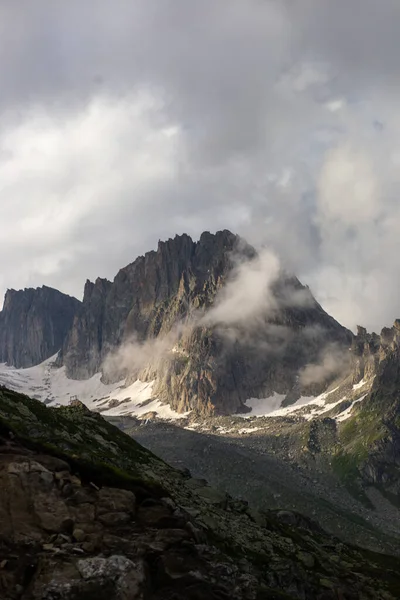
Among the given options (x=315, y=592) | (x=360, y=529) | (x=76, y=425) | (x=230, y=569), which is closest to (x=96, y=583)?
(x=230, y=569)

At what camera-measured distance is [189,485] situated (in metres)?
71.7

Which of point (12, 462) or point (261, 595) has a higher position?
point (12, 462)

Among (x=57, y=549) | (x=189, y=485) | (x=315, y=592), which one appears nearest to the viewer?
(x=57, y=549)

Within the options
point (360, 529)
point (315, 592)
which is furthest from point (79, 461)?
point (360, 529)

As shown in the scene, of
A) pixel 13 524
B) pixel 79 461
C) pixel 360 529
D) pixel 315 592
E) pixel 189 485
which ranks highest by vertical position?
pixel 79 461

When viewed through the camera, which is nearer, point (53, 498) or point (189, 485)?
point (53, 498)

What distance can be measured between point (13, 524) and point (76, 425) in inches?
1757

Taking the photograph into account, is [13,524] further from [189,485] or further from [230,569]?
[189,485]

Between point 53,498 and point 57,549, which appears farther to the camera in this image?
point 53,498

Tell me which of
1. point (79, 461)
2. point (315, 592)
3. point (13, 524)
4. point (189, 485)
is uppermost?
point (79, 461)

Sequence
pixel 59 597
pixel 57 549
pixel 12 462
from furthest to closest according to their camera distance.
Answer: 1. pixel 12 462
2. pixel 57 549
3. pixel 59 597

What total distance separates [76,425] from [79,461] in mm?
38480

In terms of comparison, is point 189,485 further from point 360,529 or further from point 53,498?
point 360,529

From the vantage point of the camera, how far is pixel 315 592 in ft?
164
